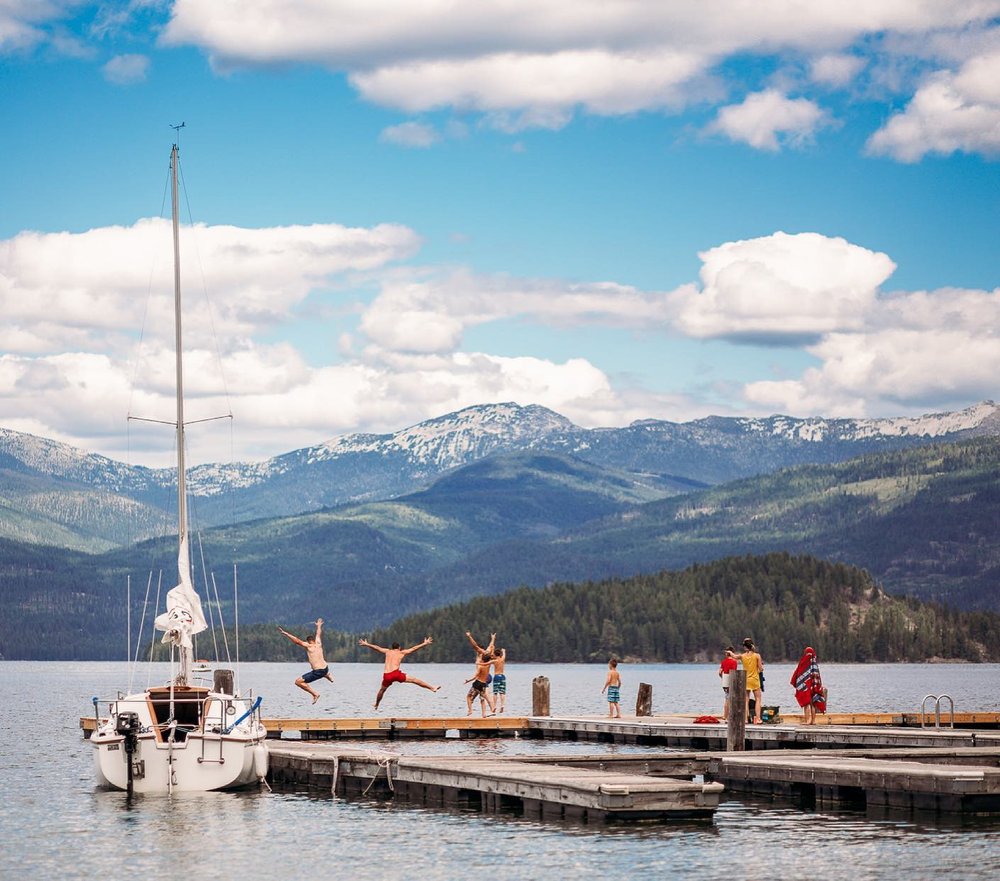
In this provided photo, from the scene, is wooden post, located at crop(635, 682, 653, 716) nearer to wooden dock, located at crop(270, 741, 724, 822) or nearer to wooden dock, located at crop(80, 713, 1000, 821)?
wooden dock, located at crop(80, 713, 1000, 821)

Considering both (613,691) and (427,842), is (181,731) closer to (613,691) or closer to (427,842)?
(427,842)

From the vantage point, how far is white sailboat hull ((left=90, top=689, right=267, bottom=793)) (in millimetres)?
42031

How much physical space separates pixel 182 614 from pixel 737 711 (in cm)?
1649

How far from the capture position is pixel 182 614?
43.4m

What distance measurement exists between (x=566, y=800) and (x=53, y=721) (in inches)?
2548

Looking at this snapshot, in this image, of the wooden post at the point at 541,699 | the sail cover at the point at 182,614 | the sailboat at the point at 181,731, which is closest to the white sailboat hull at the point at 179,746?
the sailboat at the point at 181,731

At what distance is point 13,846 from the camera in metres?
36.6

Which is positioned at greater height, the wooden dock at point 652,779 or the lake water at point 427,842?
the wooden dock at point 652,779

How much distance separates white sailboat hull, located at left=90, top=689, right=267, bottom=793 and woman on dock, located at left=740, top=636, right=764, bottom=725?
16.5 m

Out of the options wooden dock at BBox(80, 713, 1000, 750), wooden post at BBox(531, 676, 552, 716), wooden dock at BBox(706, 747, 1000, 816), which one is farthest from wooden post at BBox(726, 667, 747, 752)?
wooden post at BBox(531, 676, 552, 716)

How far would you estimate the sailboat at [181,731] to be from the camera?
42.0 metres

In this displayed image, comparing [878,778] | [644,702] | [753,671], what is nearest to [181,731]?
[878,778]

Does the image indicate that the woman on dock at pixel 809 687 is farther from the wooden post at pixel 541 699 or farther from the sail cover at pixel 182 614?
the sail cover at pixel 182 614

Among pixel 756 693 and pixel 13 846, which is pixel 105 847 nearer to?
pixel 13 846
